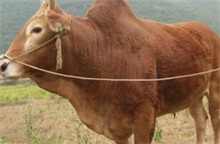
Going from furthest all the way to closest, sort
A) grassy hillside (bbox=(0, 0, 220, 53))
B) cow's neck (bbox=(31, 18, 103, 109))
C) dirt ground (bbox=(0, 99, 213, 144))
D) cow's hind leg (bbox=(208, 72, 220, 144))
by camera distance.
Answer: grassy hillside (bbox=(0, 0, 220, 53))
dirt ground (bbox=(0, 99, 213, 144))
cow's hind leg (bbox=(208, 72, 220, 144))
cow's neck (bbox=(31, 18, 103, 109))

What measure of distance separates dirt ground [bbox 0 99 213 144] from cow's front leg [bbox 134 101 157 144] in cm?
222

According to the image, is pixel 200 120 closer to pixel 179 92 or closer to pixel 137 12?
pixel 179 92

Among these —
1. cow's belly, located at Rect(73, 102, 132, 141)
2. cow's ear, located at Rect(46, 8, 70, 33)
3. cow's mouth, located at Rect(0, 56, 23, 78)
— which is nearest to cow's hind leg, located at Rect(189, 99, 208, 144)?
cow's belly, located at Rect(73, 102, 132, 141)

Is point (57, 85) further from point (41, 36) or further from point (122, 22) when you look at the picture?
point (122, 22)

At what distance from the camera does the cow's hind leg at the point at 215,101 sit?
6.91 meters

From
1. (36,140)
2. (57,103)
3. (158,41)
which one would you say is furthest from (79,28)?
(57,103)

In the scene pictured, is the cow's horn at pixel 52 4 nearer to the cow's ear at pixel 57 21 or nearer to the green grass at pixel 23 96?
the cow's ear at pixel 57 21

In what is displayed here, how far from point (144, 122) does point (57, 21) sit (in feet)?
4.98

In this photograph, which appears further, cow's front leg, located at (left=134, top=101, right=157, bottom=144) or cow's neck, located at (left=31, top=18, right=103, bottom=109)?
cow's front leg, located at (left=134, top=101, right=157, bottom=144)

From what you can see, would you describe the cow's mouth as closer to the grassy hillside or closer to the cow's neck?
the cow's neck

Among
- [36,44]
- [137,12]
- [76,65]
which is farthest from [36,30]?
[137,12]

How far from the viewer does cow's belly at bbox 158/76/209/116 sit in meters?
5.60

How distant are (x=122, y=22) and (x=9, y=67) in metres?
1.50

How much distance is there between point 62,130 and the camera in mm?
10781
